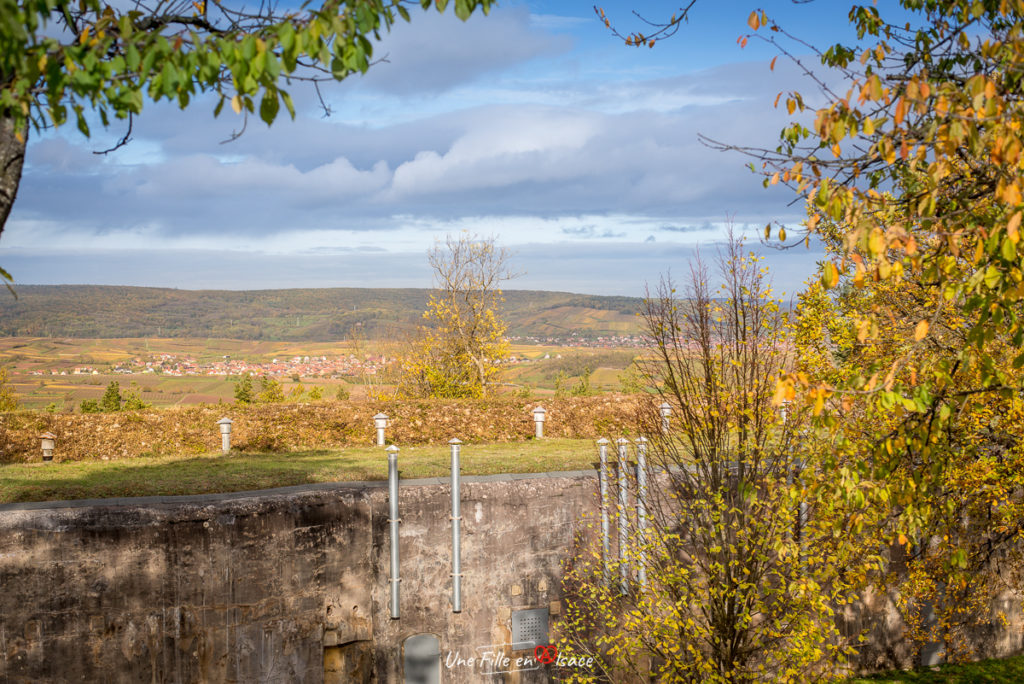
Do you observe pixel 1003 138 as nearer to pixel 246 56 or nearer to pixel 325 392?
pixel 246 56

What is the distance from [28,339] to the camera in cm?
9856

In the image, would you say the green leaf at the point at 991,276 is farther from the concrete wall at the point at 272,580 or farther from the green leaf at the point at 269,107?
the concrete wall at the point at 272,580

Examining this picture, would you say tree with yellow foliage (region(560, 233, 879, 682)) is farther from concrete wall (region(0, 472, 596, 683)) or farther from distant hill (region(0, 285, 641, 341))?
distant hill (region(0, 285, 641, 341))

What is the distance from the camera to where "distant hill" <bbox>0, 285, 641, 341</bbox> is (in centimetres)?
10544

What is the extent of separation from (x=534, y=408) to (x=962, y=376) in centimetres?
977

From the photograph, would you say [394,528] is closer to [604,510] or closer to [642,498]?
[604,510]

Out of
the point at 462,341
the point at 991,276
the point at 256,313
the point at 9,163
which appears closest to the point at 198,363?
the point at 256,313

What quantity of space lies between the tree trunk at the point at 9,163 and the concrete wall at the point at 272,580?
670 cm

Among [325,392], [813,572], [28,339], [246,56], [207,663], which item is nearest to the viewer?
[246,56]

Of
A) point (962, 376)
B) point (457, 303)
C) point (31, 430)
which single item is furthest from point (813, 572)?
point (457, 303)

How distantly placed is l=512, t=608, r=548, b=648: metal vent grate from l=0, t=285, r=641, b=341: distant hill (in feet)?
286

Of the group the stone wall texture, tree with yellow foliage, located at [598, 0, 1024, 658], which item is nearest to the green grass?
tree with yellow foliage, located at [598, 0, 1024, 658]

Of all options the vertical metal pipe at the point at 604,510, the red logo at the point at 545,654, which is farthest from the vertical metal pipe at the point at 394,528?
the vertical metal pipe at the point at 604,510

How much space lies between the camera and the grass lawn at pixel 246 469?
11.6m
